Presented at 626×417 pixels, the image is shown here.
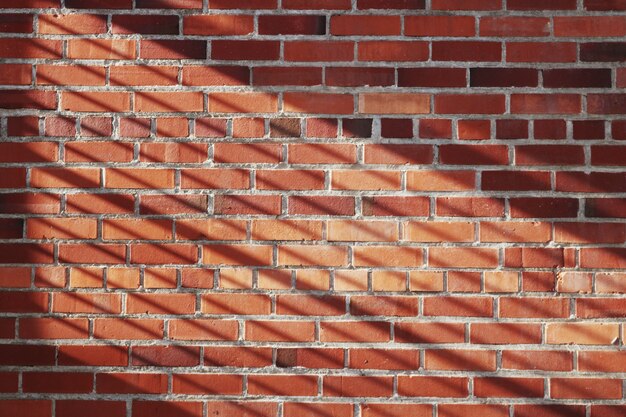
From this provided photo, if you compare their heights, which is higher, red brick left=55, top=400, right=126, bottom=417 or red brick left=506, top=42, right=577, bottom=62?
red brick left=506, top=42, right=577, bottom=62

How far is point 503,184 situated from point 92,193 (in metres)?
1.22

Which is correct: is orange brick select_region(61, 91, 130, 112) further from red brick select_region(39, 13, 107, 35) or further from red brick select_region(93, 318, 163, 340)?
red brick select_region(93, 318, 163, 340)

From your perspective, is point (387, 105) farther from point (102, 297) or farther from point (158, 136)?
point (102, 297)

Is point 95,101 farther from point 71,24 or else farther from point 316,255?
point 316,255

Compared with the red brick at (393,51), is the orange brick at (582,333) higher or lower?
lower

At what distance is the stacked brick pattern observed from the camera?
1770 millimetres

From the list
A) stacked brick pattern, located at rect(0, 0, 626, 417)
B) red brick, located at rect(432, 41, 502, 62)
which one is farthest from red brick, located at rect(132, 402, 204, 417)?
red brick, located at rect(432, 41, 502, 62)

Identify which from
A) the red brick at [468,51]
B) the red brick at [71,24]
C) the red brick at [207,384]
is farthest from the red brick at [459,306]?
the red brick at [71,24]

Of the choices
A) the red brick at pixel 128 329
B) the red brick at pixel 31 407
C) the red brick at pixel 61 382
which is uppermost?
the red brick at pixel 128 329

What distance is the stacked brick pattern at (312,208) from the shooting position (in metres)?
1.77

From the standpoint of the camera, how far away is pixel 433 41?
1783 mm

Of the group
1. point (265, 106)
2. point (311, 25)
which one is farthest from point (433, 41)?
point (265, 106)

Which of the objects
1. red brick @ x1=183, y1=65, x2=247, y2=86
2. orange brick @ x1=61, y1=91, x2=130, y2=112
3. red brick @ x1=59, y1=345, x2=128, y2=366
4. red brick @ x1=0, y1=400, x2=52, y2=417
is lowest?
red brick @ x1=0, y1=400, x2=52, y2=417

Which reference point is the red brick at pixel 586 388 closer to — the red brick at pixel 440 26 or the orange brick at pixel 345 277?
the orange brick at pixel 345 277
